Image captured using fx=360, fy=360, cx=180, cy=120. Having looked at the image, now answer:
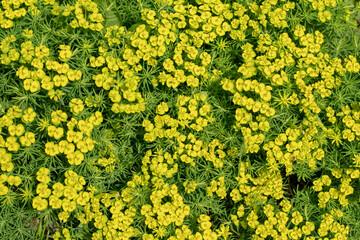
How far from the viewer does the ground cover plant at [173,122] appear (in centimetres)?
333

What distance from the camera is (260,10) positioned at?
377 centimetres

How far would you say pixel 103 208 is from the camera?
3.45 meters

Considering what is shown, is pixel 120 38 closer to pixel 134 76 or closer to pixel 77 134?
pixel 134 76

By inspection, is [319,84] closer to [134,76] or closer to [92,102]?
[134,76]

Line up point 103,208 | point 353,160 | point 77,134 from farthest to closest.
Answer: point 353,160 < point 103,208 < point 77,134

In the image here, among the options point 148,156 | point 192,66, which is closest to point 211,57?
point 192,66

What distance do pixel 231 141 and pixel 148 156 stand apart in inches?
32.8

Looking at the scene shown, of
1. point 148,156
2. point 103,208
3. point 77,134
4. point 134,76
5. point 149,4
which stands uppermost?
point 149,4

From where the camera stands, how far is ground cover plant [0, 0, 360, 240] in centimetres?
333

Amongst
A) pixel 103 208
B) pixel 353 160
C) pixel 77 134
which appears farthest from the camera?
pixel 353 160

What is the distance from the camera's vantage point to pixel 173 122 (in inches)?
134

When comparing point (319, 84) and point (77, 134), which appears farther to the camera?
point (319, 84)

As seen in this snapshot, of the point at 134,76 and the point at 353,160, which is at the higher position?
the point at 134,76

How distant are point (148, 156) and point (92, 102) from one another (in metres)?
0.75
